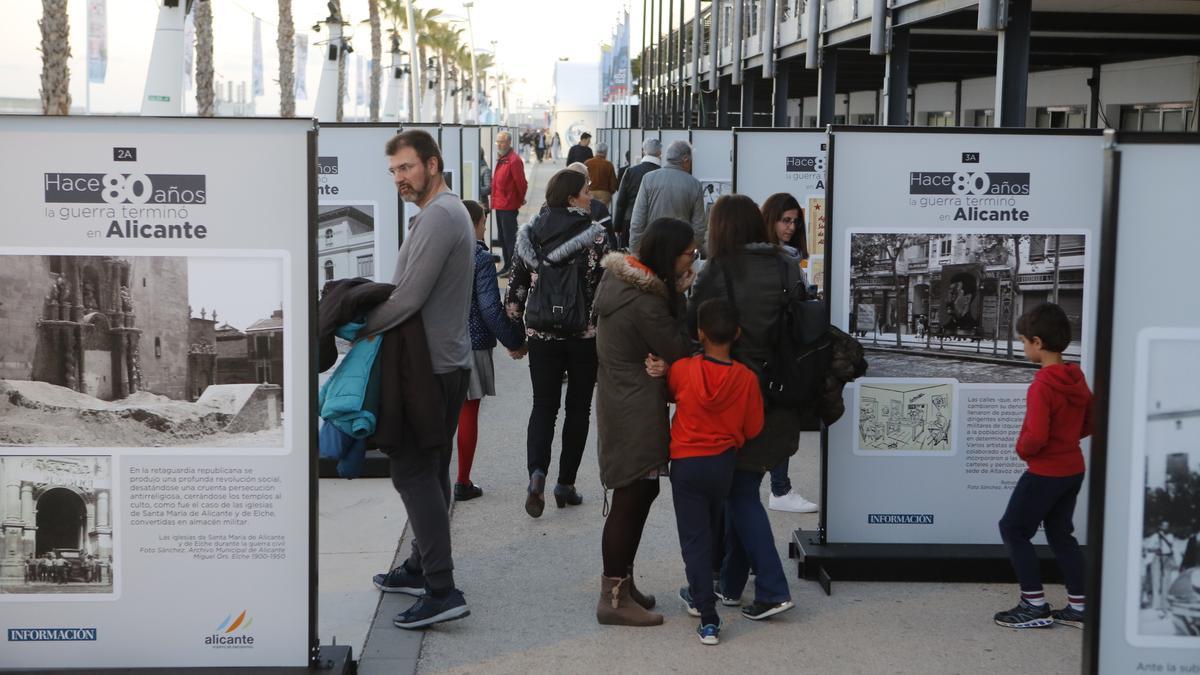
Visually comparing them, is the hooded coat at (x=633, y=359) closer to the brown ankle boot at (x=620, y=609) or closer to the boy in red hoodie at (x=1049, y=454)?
the brown ankle boot at (x=620, y=609)

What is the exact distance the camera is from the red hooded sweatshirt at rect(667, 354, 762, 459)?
5016mm

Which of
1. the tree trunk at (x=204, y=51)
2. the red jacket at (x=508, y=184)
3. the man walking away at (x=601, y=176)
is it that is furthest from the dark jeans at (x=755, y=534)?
the tree trunk at (x=204, y=51)

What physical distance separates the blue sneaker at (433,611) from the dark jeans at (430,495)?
2.2 inches

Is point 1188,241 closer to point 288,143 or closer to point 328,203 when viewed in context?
point 288,143

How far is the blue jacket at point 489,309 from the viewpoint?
7.23 metres

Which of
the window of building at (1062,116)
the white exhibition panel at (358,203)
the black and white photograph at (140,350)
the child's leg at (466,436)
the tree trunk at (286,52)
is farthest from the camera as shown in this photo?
the tree trunk at (286,52)

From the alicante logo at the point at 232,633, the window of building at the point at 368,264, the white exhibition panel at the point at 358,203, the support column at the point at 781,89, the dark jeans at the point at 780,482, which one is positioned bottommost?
the dark jeans at the point at 780,482

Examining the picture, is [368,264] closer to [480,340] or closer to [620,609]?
[480,340]

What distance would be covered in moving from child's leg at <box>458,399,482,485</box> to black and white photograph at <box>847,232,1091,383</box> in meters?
2.46

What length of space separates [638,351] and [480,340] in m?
2.40

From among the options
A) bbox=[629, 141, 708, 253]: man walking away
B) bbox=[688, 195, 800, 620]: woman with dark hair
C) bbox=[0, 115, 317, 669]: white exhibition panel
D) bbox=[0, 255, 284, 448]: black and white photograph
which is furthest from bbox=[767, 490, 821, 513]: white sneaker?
bbox=[629, 141, 708, 253]: man walking away

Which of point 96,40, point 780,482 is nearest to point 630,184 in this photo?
point 780,482

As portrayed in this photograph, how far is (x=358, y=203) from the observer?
28.1 ft

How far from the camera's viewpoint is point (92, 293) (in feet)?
13.9
